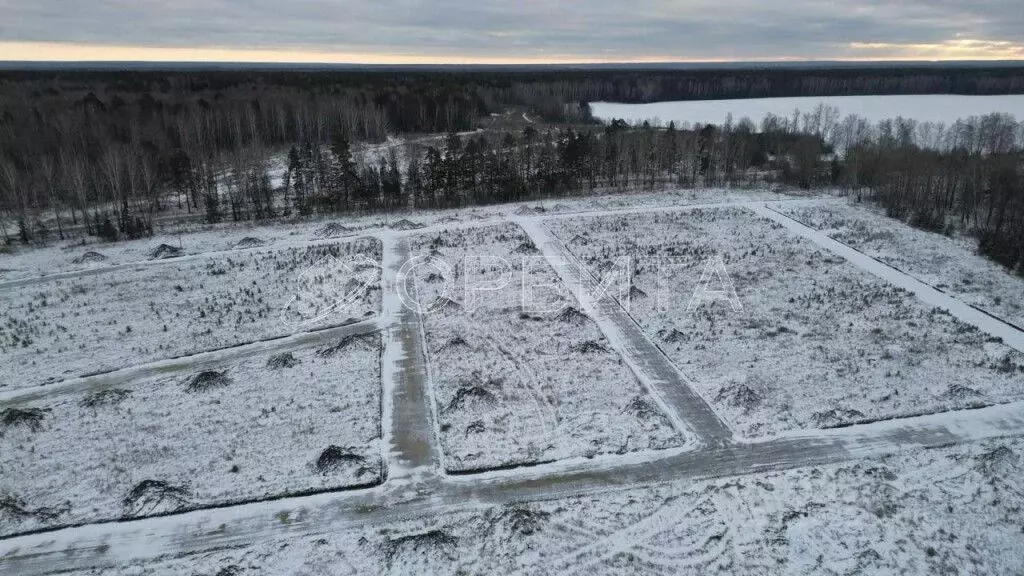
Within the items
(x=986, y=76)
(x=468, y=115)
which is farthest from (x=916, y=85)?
(x=468, y=115)

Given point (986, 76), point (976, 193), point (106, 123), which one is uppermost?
point (986, 76)

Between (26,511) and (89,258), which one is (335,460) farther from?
(89,258)

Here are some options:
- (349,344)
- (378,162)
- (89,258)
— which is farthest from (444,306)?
(378,162)

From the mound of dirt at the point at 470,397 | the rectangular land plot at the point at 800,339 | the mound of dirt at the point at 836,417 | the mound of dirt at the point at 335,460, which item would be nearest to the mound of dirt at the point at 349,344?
the mound of dirt at the point at 470,397

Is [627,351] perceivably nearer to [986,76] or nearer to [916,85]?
[916,85]

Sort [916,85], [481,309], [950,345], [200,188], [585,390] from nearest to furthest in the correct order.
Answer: [585,390]
[950,345]
[481,309]
[200,188]
[916,85]

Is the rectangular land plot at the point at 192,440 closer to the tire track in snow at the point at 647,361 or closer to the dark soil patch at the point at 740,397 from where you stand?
the tire track in snow at the point at 647,361

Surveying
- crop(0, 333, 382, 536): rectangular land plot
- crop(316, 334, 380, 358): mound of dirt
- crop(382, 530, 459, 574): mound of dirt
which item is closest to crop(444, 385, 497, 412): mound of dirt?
crop(0, 333, 382, 536): rectangular land plot
